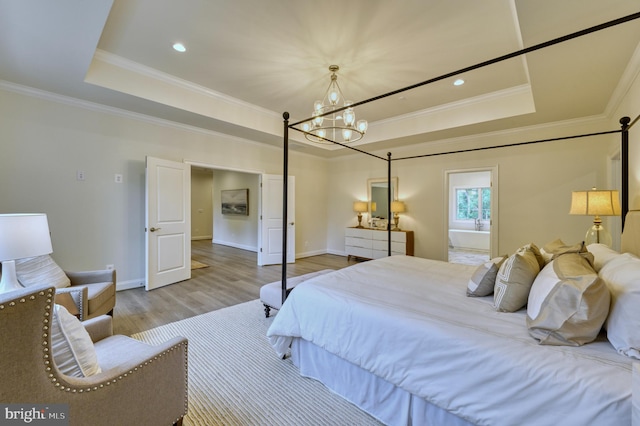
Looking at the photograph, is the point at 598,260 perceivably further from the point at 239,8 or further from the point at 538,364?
the point at 239,8

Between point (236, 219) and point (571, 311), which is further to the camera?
point (236, 219)

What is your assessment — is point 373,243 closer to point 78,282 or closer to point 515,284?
point 515,284

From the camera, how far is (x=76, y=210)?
3635mm

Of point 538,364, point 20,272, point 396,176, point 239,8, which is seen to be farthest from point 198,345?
point 396,176

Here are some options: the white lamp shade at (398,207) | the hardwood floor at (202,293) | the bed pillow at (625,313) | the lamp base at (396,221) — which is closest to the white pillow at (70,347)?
the hardwood floor at (202,293)

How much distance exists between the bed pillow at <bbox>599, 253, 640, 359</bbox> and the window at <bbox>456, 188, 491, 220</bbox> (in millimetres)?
7781

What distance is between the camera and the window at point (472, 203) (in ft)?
26.9

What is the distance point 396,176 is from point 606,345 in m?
4.98

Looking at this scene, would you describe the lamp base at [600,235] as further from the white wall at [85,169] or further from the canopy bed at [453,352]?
the white wall at [85,169]

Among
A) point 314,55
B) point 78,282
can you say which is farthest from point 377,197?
point 78,282

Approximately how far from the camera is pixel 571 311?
119 centimetres

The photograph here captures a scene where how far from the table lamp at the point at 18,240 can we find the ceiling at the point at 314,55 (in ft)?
5.26

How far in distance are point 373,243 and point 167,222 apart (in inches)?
158

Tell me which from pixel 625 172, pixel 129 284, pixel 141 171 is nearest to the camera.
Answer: pixel 625 172
